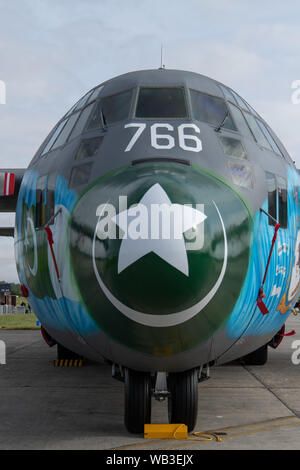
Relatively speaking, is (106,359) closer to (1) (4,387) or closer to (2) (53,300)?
(2) (53,300)

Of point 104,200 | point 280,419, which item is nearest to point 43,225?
point 104,200

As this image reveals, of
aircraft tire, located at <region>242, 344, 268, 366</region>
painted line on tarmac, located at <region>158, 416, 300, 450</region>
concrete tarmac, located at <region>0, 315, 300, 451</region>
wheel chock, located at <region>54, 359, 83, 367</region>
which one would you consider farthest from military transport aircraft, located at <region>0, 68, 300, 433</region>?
wheel chock, located at <region>54, 359, 83, 367</region>

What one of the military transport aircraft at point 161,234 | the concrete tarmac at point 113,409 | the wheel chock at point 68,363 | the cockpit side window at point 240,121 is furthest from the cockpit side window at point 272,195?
the wheel chock at point 68,363

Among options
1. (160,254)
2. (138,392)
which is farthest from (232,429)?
(160,254)

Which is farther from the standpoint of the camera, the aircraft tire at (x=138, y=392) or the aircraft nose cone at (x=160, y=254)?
the aircraft tire at (x=138, y=392)

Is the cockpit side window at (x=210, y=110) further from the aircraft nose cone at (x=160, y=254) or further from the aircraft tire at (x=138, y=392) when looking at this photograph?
the aircraft tire at (x=138, y=392)

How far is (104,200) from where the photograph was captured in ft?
15.4

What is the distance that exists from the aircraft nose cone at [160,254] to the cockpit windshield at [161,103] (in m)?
1.15

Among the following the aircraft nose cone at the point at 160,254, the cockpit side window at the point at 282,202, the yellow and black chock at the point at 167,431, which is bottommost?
the yellow and black chock at the point at 167,431

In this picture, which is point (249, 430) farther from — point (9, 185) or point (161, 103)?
point (9, 185)

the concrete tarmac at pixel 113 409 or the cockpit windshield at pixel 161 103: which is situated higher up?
the cockpit windshield at pixel 161 103

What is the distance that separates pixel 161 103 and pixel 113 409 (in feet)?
13.6

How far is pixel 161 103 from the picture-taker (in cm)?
592

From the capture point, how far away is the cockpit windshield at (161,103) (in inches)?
227
